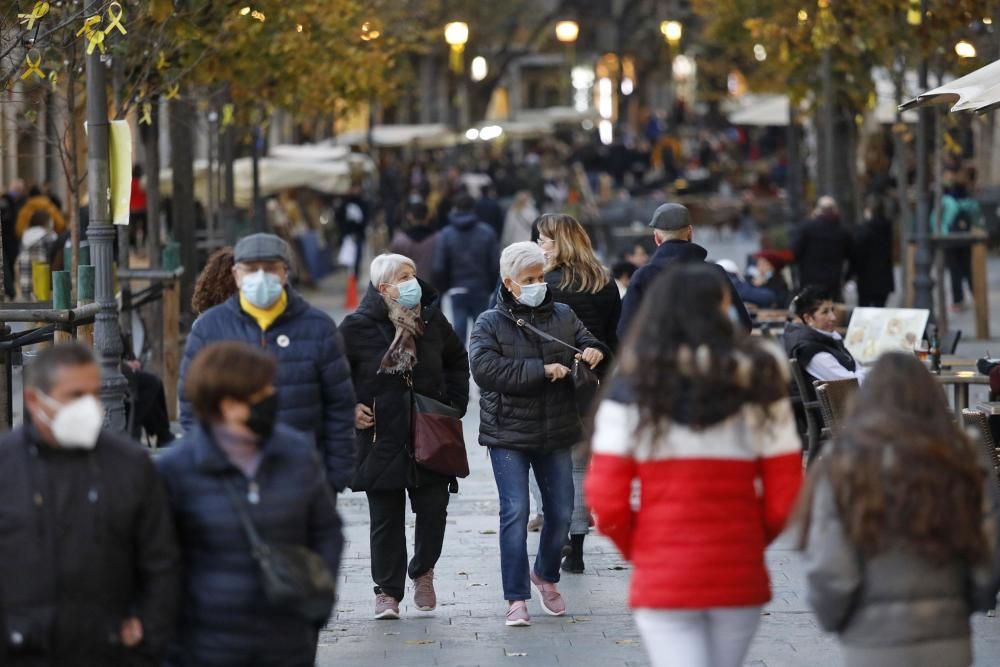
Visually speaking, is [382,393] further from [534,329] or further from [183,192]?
[183,192]

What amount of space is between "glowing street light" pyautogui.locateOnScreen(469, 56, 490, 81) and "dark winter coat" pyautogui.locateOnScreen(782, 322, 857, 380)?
145 ft

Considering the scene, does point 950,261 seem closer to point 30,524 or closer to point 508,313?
point 508,313

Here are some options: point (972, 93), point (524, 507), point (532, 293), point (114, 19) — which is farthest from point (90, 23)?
point (972, 93)

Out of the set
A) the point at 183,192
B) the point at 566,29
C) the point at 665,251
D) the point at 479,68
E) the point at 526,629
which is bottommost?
the point at 526,629

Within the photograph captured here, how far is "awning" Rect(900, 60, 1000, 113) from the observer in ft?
32.0

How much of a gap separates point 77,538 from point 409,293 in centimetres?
353

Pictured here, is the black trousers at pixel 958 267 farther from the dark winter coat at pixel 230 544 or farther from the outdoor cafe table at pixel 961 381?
the dark winter coat at pixel 230 544

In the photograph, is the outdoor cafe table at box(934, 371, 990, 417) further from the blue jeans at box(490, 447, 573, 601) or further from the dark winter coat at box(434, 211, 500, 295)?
the dark winter coat at box(434, 211, 500, 295)

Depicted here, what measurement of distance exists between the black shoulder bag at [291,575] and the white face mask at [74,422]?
390 mm

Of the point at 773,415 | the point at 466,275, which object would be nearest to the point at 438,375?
the point at 773,415

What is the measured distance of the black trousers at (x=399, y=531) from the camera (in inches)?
344

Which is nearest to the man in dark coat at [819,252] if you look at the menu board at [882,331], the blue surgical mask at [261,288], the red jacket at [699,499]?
the menu board at [882,331]

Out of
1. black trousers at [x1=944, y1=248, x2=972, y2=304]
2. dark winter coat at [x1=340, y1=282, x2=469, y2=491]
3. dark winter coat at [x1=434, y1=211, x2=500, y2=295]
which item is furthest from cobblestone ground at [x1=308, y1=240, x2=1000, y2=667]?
black trousers at [x1=944, y1=248, x2=972, y2=304]

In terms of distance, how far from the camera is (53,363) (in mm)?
5152
